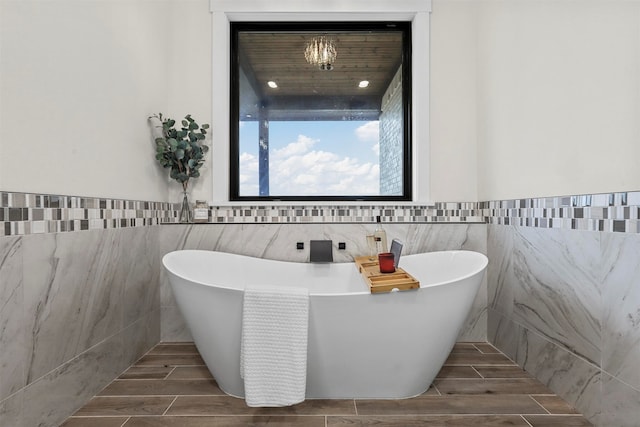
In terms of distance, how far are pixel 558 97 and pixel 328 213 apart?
4.59 ft

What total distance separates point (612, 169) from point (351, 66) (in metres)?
1.74

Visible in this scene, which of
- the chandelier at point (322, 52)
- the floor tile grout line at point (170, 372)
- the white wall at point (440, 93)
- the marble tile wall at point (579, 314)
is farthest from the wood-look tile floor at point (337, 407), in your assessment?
the chandelier at point (322, 52)

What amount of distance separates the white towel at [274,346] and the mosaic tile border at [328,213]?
83cm

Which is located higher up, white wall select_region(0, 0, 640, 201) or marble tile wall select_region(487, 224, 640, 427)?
white wall select_region(0, 0, 640, 201)

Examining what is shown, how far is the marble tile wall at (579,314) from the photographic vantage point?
120 centimetres

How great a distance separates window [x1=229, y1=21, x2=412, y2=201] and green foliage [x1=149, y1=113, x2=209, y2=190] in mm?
309

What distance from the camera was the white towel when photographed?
1.31 meters

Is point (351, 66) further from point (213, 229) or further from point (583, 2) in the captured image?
point (213, 229)

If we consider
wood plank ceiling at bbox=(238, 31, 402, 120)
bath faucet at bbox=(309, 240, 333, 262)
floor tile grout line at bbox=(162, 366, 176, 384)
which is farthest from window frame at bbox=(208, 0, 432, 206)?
floor tile grout line at bbox=(162, 366, 176, 384)

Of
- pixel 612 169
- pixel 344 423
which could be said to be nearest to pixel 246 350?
pixel 344 423

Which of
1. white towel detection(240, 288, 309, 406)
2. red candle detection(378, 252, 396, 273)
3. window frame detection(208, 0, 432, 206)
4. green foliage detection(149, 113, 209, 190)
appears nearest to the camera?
white towel detection(240, 288, 309, 406)

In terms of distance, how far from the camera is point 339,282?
214cm

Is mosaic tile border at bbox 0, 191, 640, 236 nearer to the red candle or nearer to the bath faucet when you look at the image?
the bath faucet

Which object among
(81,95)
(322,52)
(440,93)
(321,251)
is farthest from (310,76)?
(81,95)
